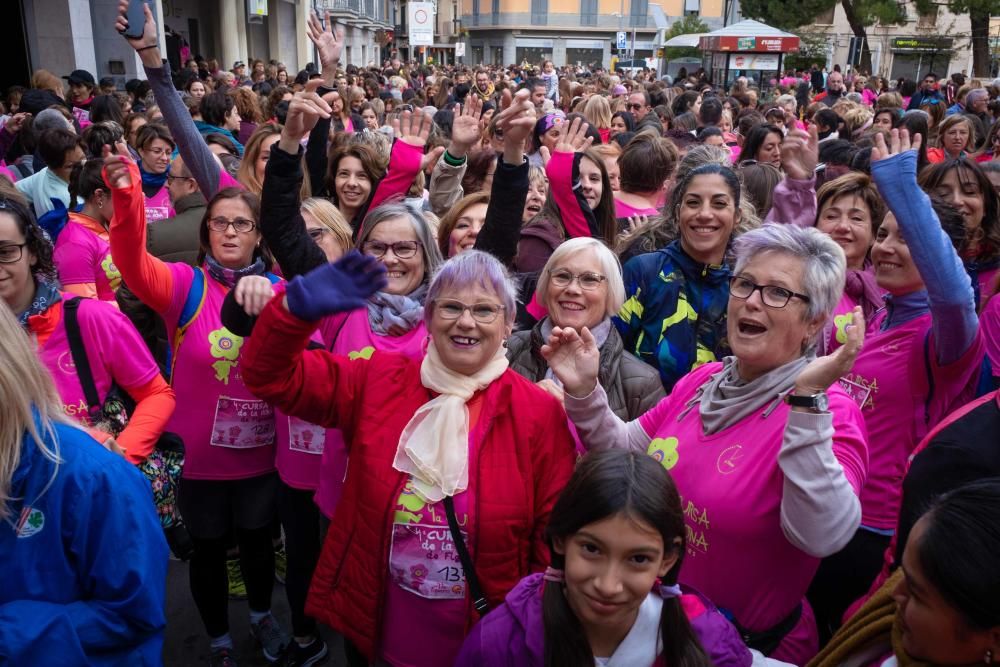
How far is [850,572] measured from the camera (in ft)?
9.20

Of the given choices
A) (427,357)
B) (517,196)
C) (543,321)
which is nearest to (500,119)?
Answer: (517,196)

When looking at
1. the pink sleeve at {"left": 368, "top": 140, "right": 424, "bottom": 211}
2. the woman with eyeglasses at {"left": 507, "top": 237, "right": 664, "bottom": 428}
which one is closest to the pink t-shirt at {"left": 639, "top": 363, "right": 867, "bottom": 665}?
the woman with eyeglasses at {"left": 507, "top": 237, "right": 664, "bottom": 428}

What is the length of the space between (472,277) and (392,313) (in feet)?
2.21

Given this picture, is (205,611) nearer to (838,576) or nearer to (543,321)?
(543,321)

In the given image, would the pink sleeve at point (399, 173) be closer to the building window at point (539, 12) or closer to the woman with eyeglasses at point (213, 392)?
the woman with eyeglasses at point (213, 392)

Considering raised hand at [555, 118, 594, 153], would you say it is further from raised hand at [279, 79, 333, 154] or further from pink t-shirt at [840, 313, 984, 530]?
pink t-shirt at [840, 313, 984, 530]

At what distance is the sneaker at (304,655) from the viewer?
3535mm

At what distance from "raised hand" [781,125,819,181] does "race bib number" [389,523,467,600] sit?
110 inches

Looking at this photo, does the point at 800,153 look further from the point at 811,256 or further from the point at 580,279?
the point at 811,256

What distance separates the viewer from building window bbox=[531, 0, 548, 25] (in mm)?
70688

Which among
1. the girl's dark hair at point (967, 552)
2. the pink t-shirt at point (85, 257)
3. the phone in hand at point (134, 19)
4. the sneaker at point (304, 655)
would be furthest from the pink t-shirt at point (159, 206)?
the girl's dark hair at point (967, 552)

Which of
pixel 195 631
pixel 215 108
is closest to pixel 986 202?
pixel 195 631

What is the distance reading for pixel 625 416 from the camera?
294cm

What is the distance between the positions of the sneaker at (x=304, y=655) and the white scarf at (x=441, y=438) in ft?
5.33
